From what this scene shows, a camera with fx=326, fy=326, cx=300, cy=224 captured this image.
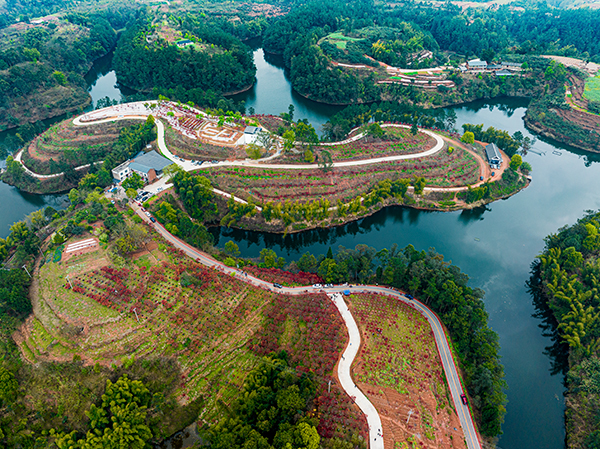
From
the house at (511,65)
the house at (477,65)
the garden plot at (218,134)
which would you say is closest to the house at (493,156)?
the house at (477,65)

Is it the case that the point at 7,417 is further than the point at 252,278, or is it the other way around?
the point at 252,278

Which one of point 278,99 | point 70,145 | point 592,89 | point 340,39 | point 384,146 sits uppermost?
point 340,39

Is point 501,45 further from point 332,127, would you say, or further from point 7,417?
point 7,417

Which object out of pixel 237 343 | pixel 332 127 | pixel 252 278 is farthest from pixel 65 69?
pixel 237 343

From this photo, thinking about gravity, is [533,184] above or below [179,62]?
below

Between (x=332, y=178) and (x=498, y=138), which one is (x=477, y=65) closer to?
(x=498, y=138)

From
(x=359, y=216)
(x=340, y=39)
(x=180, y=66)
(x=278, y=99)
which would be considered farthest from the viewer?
(x=340, y=39)

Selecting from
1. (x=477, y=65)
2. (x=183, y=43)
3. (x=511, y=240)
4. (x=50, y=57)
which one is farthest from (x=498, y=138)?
(x=50, y=57)
